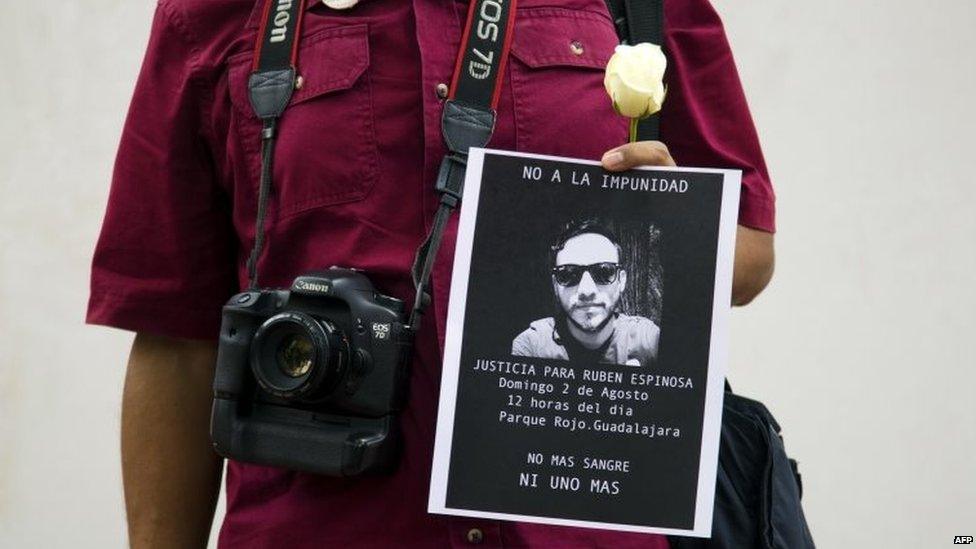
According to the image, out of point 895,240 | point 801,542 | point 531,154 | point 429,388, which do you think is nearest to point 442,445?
point 429,388

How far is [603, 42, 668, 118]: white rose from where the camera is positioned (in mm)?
974

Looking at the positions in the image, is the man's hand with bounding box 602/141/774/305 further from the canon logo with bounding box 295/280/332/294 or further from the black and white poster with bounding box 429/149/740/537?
the canon logo with bounding box 295/280/332/294

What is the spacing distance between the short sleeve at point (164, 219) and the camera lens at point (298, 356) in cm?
22

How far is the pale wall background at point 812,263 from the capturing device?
2.29 meters

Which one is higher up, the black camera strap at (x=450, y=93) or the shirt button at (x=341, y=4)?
the shirt button at (x=341, y=4)

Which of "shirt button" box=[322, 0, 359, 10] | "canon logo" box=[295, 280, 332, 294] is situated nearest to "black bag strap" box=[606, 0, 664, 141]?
"shirt button" box=[322, 0, 359, 10]

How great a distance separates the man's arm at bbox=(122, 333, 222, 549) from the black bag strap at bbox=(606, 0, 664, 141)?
461 mm

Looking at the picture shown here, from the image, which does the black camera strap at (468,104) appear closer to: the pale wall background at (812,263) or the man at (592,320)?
the man at (592,320)

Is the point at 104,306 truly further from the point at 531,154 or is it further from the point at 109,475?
the point at 109,475

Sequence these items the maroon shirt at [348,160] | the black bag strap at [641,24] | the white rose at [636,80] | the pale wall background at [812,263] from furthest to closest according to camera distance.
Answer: the pale wall background at [812,263], the black bag strap at [641,24], the maroon shirt at [348,160], the white rose at [636,80]

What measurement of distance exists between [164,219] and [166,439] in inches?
8.3

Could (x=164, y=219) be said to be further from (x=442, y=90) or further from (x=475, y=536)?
(x=475, y=536)

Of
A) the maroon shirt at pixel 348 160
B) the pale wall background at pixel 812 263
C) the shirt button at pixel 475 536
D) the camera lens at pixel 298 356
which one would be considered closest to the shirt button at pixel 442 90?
the maroon shirt at pixel 348 160

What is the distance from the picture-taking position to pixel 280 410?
1074mm
